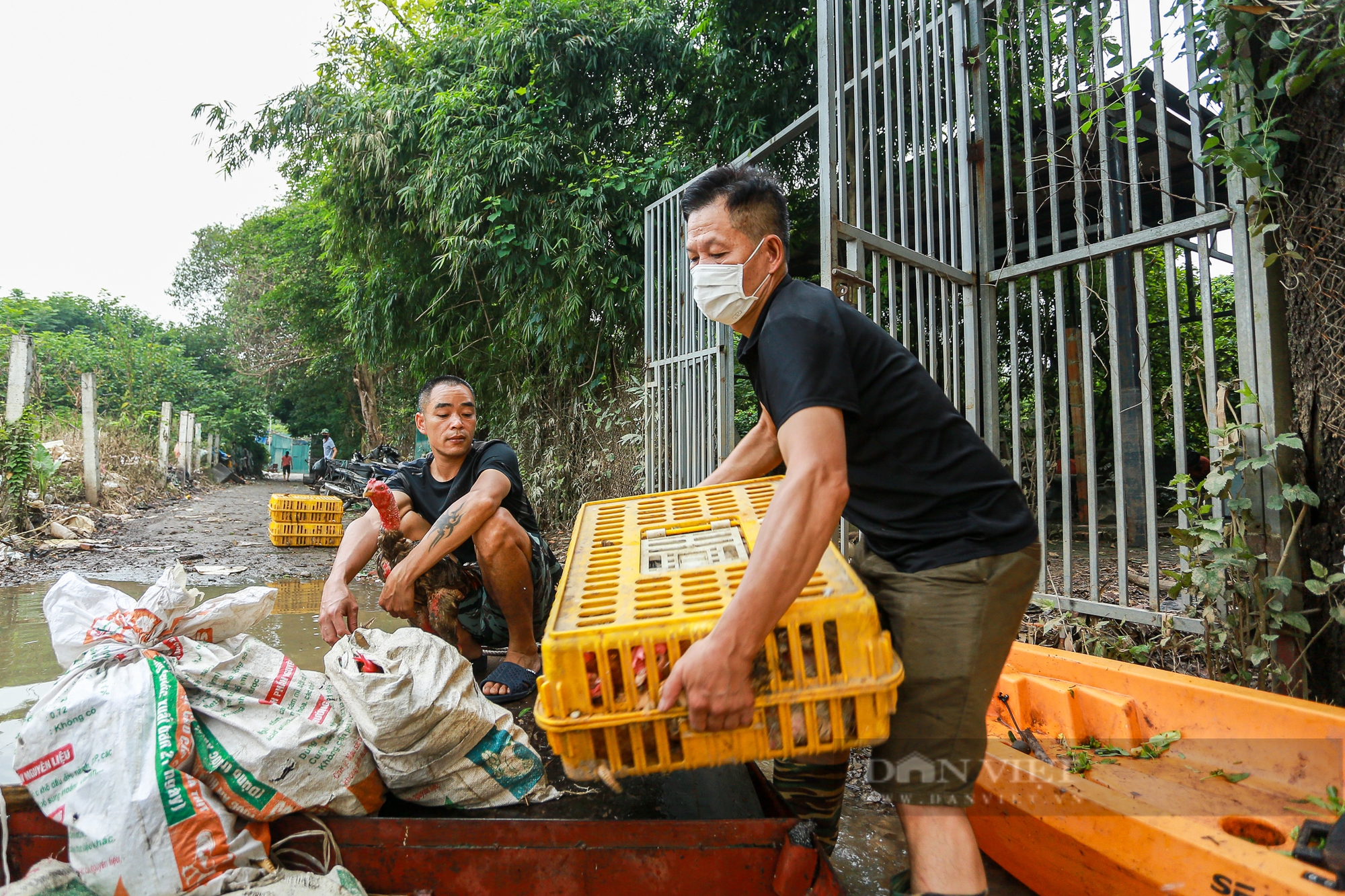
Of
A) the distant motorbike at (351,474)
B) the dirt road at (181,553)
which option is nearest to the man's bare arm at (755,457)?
the dirt road at (181,553)

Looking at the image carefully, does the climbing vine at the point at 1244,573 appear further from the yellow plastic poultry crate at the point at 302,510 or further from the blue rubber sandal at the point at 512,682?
the yellow plastic poultry crate at the point at 302,510

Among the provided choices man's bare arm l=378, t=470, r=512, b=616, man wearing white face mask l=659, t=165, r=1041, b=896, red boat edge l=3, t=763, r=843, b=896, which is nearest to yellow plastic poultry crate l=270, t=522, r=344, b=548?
man's bare arm l=378, t=470, r=512, b=616

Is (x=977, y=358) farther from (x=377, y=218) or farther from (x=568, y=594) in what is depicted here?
(x=377, y=218)

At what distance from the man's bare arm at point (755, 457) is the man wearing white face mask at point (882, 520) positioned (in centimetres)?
46

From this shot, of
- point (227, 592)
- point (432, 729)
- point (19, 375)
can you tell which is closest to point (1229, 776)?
point (432, 729)

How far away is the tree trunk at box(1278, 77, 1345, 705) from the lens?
212cm

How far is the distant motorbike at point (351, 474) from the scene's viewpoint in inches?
340

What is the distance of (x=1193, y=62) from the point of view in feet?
7.86

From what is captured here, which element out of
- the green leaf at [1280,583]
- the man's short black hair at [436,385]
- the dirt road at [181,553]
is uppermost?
the man's short black hair at [436,385]

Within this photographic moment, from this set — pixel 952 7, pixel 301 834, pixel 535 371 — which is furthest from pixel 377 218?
pixel 301 834

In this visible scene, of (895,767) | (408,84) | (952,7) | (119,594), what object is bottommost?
(895,767)

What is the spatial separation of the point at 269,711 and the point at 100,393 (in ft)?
68.0

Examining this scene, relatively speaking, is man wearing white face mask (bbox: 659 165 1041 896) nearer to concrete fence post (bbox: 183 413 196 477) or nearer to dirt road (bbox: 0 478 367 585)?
dirt road (bbox: 0 478 367 585)

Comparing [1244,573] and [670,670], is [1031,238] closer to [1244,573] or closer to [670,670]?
[1244,573]
